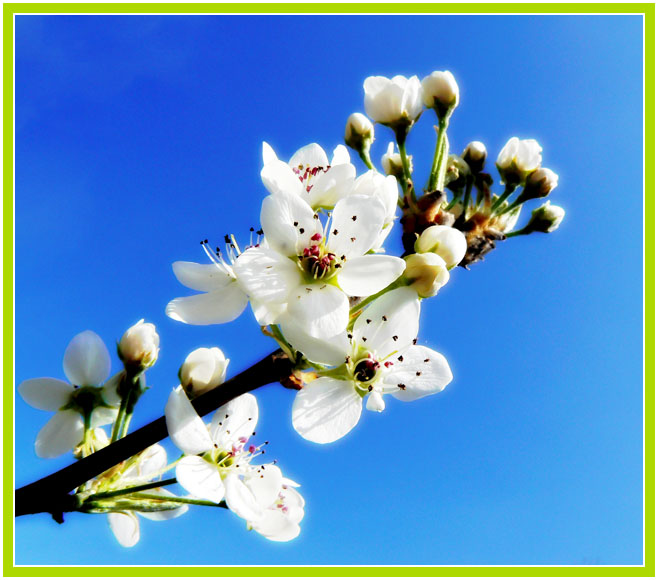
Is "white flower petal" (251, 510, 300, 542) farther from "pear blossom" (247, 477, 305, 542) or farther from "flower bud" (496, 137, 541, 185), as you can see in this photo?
"flower bud" (496, 137, 541, 185)

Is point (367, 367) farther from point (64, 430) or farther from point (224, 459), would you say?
point (64, 430)

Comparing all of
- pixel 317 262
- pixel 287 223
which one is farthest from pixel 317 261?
pixel 287 223

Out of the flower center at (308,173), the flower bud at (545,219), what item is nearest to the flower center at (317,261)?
the flower center at (308,173)

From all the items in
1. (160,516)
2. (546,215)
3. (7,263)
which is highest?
(546,215)

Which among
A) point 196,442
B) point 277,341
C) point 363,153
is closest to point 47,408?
point 196,442

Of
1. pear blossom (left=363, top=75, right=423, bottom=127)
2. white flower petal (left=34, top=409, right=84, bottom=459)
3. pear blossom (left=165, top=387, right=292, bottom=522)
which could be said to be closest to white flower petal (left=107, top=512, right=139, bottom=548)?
white flower petal (left=34, top=409, right=84, bottom=459)

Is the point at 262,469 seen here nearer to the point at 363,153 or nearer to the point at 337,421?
the point at 337,421
